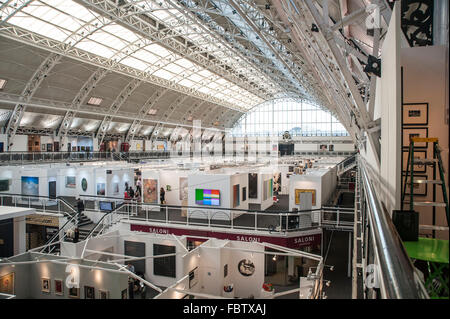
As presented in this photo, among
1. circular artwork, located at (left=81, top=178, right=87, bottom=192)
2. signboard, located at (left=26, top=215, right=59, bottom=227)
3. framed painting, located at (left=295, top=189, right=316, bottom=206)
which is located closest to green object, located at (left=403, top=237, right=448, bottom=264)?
framed painting, located at (left=295, top=189, right=316, bottom=206)

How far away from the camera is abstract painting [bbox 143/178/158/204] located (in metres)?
19.3

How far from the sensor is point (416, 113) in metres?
3.42

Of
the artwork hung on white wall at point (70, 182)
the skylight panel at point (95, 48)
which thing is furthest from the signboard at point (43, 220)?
the skylight panel at point (95, 48)

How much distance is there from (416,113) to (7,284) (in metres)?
11.4

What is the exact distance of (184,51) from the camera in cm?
3177

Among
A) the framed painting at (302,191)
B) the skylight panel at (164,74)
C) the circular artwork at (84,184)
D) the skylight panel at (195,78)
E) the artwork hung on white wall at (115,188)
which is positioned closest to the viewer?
the framed painting at (302,191)

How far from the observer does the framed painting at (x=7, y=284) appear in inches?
386

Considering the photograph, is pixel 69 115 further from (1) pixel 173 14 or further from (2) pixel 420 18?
(2) pixel 420 18

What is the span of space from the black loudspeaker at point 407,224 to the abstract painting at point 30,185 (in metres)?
23.4

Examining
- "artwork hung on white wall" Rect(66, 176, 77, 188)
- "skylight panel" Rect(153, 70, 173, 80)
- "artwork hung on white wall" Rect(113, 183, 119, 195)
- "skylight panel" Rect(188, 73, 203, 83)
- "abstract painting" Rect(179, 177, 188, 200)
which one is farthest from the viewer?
"skylight panel" Rect(188, 73, 203, 83)

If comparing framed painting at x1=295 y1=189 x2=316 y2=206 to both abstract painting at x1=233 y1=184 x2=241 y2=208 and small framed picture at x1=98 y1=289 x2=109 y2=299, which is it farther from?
small framed picture at x1=98 y1=289 x2=109 y2=299

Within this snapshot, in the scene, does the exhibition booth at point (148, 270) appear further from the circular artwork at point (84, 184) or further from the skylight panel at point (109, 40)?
the skylight panel at point (109, 40)

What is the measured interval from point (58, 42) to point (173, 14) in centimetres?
893

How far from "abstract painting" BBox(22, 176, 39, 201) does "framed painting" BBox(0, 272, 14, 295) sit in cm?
1297
